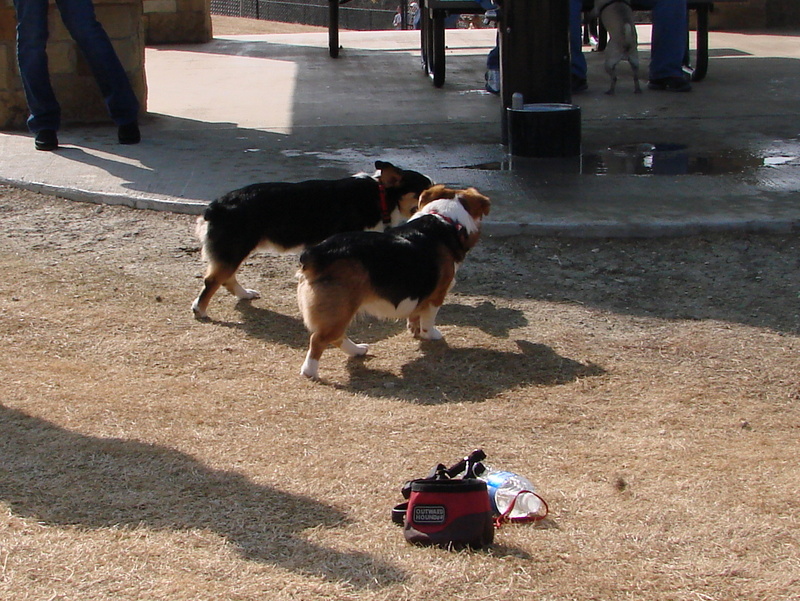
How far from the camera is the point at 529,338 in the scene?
5.30 metres

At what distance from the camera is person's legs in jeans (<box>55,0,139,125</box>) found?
338 inches

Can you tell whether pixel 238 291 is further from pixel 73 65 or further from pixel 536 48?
pixel 73 65

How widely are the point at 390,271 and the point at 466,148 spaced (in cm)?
400

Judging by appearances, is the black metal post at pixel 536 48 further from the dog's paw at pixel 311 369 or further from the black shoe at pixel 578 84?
the dog's paw at pixel 311 369

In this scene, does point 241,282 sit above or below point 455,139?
below

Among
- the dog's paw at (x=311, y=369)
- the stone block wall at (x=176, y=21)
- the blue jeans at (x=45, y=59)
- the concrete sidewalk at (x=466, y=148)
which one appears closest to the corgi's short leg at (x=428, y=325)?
the dog's paw at (x=311, y=369)

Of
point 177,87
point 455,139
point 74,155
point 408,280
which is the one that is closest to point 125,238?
point 74,155

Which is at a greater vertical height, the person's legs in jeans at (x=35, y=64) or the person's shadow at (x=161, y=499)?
the person's legs in jeans at (x=35, y=64)

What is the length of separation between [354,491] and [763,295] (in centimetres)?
306

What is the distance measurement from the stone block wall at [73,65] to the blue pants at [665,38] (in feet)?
15.1

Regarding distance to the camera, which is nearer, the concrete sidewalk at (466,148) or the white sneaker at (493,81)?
the concrete sidewalk at (466,148)

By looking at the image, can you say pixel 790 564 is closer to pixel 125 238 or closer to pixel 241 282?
pixel 241 282

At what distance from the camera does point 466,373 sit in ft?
16.1

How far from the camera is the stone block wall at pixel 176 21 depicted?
1631cm
